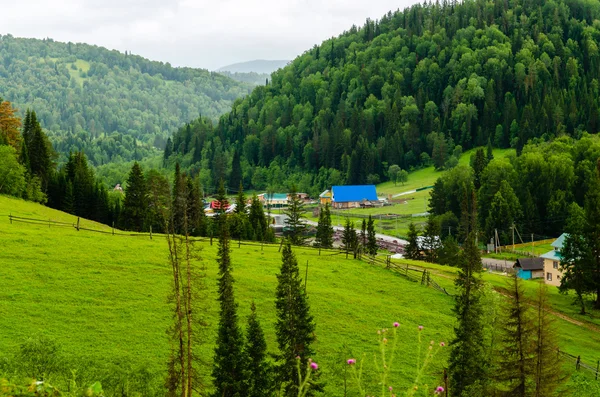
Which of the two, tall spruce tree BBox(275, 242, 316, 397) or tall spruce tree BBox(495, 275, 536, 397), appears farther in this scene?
tall spruce tree BBox(275, 242, 316, 397)

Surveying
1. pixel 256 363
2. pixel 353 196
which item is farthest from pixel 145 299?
pixel 353 196

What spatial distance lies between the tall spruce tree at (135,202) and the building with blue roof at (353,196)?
93.0 meters

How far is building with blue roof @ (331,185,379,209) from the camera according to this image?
16575cm

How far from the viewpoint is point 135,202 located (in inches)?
3182

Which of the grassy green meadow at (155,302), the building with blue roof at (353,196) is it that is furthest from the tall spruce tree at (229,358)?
the building with blue roof at (353,196)

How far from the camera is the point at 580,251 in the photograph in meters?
58.1

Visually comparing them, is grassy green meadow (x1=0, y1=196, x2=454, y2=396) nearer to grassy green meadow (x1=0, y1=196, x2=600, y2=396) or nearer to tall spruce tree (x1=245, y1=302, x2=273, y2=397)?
grassy green meadow (x1=0, y1=196, x2=600, y2=396)

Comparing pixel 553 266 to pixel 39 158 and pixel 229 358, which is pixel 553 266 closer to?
pixel 229 358

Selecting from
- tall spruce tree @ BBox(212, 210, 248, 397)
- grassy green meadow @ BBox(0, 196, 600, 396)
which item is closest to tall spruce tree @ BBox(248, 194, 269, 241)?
grassy green meadow @ BBox(0, 196, 600, 396)

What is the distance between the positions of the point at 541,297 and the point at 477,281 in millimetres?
5377

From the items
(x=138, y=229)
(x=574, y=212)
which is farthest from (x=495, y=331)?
(x=138, y=229)

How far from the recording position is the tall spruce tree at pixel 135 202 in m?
79.8

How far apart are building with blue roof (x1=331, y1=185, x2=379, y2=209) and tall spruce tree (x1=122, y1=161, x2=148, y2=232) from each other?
305ft

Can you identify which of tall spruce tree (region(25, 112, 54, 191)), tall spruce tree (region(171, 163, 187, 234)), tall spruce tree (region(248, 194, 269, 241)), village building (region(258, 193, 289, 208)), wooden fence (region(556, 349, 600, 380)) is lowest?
wooden fence (region(556, 349, 600, 380))
